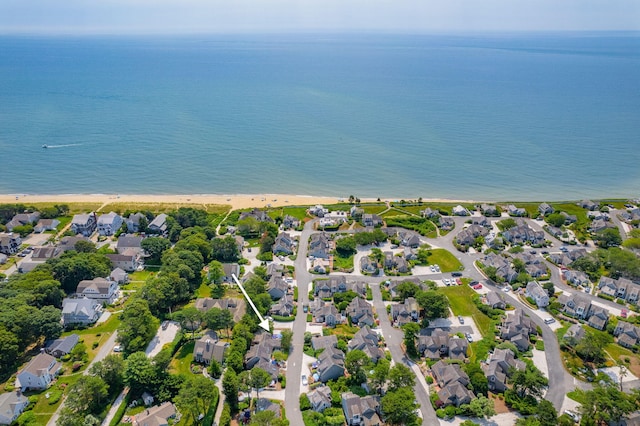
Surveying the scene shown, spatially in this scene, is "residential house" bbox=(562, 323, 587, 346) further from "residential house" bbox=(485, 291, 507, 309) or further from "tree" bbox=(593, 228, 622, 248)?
"tree" bbox=(593, 228, 622, 248)

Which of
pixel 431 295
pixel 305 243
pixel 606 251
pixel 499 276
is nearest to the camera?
pixel 431 295

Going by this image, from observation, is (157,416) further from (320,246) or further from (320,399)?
(320,246)

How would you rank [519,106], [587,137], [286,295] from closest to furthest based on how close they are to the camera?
1. [286,295]
2. [587,137]
3. [519,106]

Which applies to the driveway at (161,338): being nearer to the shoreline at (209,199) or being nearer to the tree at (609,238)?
the shoreline at (209,199)

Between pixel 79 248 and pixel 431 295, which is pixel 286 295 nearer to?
pixel 431 295

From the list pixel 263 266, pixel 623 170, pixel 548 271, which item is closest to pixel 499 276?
pixel 548 271

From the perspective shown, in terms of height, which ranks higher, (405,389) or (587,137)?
(587,137)

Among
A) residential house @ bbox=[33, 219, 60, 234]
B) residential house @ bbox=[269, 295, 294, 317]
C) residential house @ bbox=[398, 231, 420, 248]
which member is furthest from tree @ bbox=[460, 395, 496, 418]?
residential house @ bbox=[33, 219, 60, 234]
